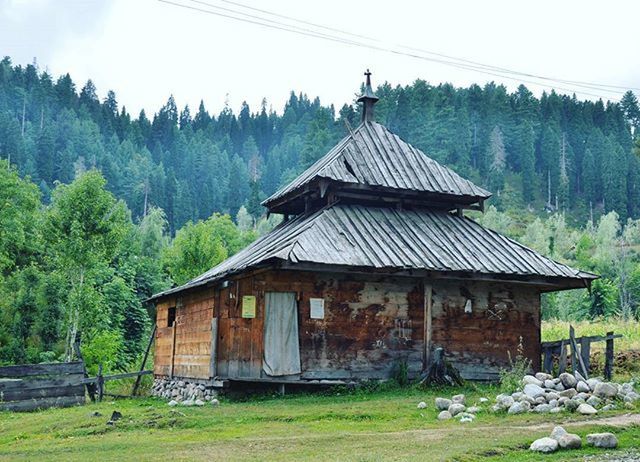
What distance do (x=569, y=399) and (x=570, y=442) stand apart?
427 centimetres

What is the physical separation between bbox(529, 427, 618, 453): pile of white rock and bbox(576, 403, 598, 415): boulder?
323 centimetres

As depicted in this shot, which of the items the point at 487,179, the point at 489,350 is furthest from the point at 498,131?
the point at 489,350

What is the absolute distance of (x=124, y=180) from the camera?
5271 inches

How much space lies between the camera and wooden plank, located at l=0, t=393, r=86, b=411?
21938 mm

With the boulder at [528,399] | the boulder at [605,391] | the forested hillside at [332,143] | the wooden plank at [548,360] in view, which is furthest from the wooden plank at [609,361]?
the forested hillside at [332,143]

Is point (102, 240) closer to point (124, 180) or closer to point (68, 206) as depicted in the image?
point (68, 206)

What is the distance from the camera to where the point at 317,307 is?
2039 cm

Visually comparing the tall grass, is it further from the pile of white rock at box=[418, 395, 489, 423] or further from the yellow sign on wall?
the yellow sign on wall

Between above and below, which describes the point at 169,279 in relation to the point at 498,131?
below

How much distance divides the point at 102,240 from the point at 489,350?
62.3ft

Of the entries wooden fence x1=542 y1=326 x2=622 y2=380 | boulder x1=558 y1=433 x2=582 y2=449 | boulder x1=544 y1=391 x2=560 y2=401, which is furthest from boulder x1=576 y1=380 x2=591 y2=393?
boulder x1=558 y1=433 x2=582 y2=449

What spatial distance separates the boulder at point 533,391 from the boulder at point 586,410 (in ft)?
3.44

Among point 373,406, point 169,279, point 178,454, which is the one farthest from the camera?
point 169,279

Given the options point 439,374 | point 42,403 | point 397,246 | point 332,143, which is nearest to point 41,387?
point 42,403
